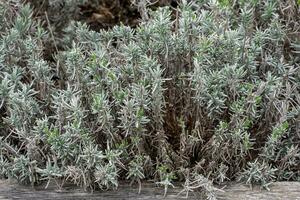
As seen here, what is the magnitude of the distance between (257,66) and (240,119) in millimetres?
483

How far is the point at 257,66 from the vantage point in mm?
2682

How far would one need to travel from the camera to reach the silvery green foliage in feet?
7.38

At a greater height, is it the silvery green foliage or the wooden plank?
the silvery green foliage

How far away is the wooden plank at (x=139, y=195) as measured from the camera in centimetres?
230

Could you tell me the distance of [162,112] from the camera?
2.39 metres

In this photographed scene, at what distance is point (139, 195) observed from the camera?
7.55 ft

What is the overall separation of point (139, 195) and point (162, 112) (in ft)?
1.25

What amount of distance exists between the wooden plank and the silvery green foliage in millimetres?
40

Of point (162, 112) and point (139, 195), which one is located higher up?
Result: point (162, 112)

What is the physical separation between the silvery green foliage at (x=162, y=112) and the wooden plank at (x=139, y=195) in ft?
0.13

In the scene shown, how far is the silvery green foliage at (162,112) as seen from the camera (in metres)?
2.25

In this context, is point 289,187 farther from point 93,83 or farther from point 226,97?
point 93,83

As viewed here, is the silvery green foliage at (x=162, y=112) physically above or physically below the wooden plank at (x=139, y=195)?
above

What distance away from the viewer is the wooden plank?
2.30 m
